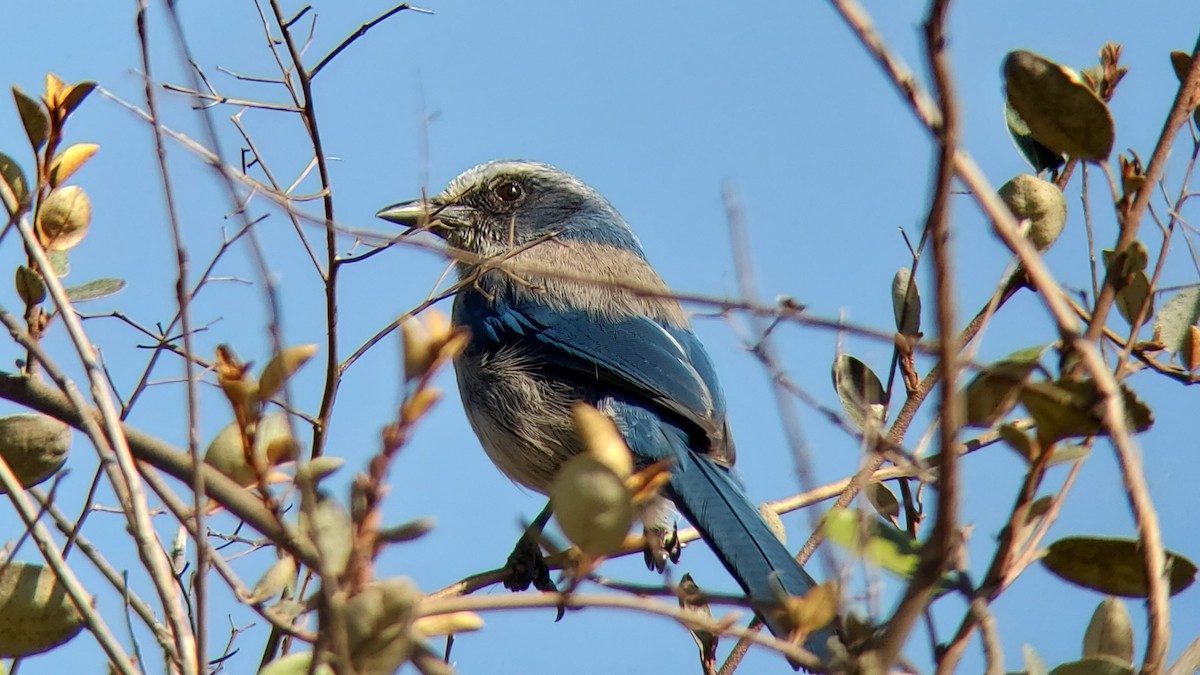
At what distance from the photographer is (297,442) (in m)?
1.67

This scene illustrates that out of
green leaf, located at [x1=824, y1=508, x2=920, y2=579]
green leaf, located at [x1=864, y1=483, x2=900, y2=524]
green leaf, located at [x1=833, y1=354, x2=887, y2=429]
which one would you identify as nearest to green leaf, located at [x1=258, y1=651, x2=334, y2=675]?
green leaf, located at [x1=824, y1=508, x2=920, y2=579]

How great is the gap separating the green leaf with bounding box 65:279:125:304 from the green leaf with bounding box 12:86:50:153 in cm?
29

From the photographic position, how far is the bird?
12.7 ft

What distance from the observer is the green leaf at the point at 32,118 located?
2.52 metres

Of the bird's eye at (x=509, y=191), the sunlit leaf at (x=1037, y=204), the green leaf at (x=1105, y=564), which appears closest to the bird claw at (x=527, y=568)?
the sunlit leaf at (x=1037, y=204)

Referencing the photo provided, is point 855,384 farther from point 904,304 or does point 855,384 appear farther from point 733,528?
point 733,528

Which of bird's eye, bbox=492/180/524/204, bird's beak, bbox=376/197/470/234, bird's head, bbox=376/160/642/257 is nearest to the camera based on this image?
bird's beak, bbox=376/197/470/234

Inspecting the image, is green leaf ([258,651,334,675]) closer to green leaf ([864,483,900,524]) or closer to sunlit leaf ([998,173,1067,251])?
green leaf ([864,483,900,524])

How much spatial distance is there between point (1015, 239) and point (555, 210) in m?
4.87

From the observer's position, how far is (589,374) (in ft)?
15.4

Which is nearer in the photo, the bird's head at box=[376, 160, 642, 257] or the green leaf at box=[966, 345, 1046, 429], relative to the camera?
the green leaf at box=[966, 345, 1046, 429]

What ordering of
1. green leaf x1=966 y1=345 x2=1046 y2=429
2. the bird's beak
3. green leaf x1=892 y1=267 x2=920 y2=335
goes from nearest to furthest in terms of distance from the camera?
1. green leaf x1=966 y1=345 x2=1046 y2=429
2. green leaf x1=892 y1=267 x2=920 y2=335
3. the bird's beak

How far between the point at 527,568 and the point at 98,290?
206cm

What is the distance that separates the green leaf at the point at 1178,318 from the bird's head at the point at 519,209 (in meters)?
3.35
